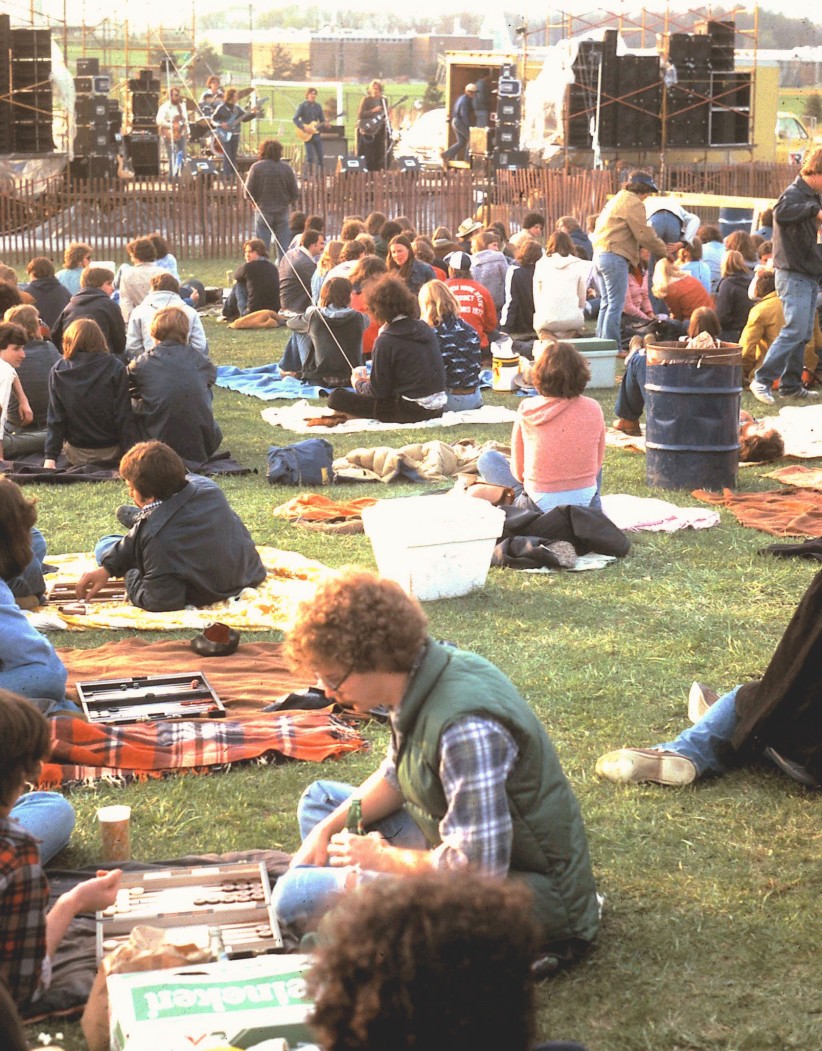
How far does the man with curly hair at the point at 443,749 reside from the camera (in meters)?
3.09

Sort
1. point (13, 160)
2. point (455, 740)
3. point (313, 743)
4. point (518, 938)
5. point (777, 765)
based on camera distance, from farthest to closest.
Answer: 1. point (13, 160)
2. point (313, 743)
3. point (777, 765)
4. point (455, 740)
5. point (518, 938)

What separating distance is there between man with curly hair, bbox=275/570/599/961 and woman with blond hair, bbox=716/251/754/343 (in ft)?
32.8

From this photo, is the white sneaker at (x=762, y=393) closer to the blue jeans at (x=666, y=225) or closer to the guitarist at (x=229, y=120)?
the blue jeans at (x=666, y=225)

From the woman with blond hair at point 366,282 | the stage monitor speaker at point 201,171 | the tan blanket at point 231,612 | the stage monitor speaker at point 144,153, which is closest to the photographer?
the tan blanket at point 231,612

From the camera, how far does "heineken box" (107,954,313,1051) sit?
283 cm

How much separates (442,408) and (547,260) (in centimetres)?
247

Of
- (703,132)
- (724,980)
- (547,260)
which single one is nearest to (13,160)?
(703,132)

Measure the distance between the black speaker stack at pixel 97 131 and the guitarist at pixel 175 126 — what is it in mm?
3158

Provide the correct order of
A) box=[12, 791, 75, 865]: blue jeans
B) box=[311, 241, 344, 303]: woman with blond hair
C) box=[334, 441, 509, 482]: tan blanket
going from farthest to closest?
box=[311, 241, 344, 303]: woman with blond hair < box=[334, 441, 509, 482]: tan blanket < box=[12, 791, 75, 865]: blue jeans

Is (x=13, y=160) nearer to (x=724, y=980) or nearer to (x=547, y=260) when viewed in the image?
(x=547, y=260)

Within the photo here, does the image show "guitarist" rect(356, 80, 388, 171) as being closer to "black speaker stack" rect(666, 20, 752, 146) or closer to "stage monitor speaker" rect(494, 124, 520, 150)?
"stage monitor speaker" rect(494, 124, 520, 150)

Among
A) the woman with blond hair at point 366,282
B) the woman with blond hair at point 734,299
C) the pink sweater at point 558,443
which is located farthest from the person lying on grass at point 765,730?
the woman with blond hair at point 734,299

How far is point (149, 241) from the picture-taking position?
512 inches

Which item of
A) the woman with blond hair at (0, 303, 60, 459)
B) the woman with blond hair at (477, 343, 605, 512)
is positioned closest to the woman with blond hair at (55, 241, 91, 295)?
the woman with blond hair at (0, 303, 60, 459)
